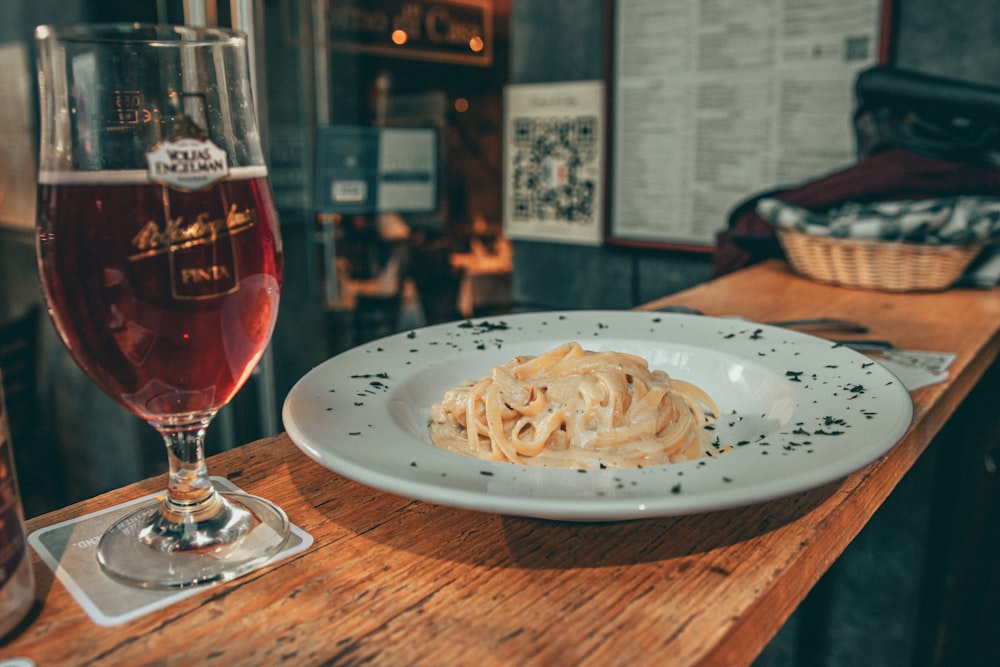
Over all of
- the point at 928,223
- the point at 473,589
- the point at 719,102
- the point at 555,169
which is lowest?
the point at 473,589

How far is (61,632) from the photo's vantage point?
18.3 inches

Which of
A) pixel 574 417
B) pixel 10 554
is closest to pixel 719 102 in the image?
pixel 574 417

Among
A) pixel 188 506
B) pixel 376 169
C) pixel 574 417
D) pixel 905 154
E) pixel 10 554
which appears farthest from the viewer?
pixel 376 169

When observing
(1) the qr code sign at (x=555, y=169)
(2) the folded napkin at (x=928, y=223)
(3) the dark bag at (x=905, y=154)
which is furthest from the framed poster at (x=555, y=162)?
(2) the folded napkin at (x=928, y=223)

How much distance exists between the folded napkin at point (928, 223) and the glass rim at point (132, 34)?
4.73ft

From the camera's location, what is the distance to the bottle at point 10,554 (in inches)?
18.0

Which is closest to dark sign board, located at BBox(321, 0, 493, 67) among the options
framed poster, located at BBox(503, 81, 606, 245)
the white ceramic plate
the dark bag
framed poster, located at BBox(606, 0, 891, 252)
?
framed poster, located at BBox(503, 81, 606, 245)

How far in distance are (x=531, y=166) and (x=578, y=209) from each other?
1.04ft

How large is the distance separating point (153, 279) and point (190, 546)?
0.19 metres

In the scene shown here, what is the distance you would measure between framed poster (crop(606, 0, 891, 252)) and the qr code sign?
0.11 m

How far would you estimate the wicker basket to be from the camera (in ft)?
5.20

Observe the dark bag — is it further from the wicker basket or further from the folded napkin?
the wicker basket

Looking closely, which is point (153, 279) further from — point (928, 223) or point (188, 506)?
point (928, 223)

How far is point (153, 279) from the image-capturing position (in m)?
0.50
